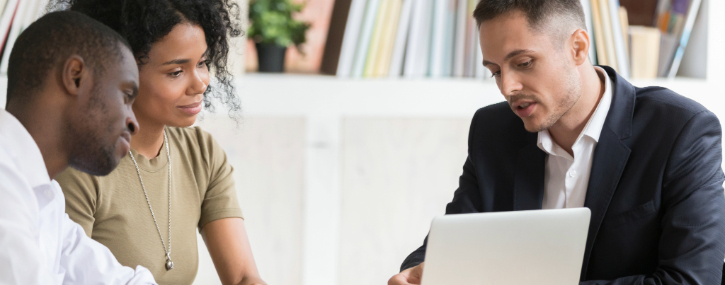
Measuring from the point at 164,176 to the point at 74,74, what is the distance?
548mm

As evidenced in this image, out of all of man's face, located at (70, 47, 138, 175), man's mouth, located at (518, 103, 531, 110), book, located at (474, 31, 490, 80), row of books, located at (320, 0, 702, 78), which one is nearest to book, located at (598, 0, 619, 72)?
row of books, located at (320, 0, 702, 78)

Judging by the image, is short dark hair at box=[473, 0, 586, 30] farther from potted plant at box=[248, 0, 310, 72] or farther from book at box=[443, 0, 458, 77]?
potted plant at box=[248, 0, 310, 72]

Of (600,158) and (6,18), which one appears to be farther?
(6,18)

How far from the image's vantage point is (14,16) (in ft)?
5.94

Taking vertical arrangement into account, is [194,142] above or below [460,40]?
below

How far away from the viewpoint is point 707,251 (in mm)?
1151

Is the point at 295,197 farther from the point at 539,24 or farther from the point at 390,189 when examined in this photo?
the point at 539,24

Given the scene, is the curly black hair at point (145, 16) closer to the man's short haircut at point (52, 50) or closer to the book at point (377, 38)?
the man's short haircut at point (52, 50)

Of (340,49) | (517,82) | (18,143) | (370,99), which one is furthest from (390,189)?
(18,143)

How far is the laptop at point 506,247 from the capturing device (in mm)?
940

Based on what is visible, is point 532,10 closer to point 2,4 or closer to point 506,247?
point 506,247

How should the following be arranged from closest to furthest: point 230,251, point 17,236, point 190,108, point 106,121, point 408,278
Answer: point 17,236, point 106,121, point 408,278, point 190,108, point 230,251

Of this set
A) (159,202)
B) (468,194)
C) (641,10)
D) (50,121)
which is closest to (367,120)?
(468,194)

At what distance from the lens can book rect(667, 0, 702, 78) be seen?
2.17 m
